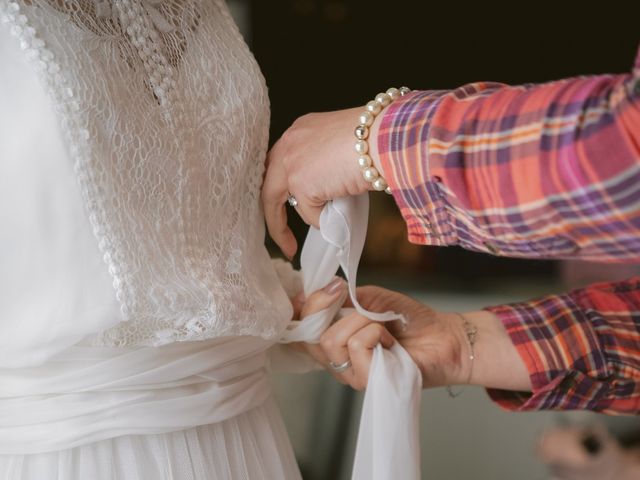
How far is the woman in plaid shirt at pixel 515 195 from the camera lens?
2.27 ft

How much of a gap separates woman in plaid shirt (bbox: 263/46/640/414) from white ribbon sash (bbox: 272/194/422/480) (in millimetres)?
28

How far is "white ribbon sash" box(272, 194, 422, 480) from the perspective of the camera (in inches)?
38.6

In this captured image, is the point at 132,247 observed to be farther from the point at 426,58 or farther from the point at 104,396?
the point at 426,58

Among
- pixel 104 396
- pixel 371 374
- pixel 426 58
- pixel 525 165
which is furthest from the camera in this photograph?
pixel 426 58

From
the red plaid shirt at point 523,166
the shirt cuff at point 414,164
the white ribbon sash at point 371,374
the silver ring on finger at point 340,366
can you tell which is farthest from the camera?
the silver ring on finger at point 340,366

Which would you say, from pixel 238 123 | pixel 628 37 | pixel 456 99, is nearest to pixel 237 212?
pixel 238 123

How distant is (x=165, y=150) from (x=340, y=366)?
1.33ft

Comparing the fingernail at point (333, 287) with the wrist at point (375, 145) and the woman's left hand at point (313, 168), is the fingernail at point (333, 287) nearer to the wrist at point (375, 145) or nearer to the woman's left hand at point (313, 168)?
the woman's left hand at point (313, 168)

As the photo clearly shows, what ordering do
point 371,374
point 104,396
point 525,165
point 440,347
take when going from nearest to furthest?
point 525,165, point 104,396, point 371,374, point 440,347

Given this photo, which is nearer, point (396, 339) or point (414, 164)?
point (414, 164)

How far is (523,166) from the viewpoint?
2.37 feet

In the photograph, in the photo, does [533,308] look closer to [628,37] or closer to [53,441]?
[53,441]

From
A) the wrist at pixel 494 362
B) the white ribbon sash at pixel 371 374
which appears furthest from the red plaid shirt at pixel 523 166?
the wrist at pixel 494 362

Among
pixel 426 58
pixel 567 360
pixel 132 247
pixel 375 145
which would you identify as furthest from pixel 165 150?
pixel 426 58
